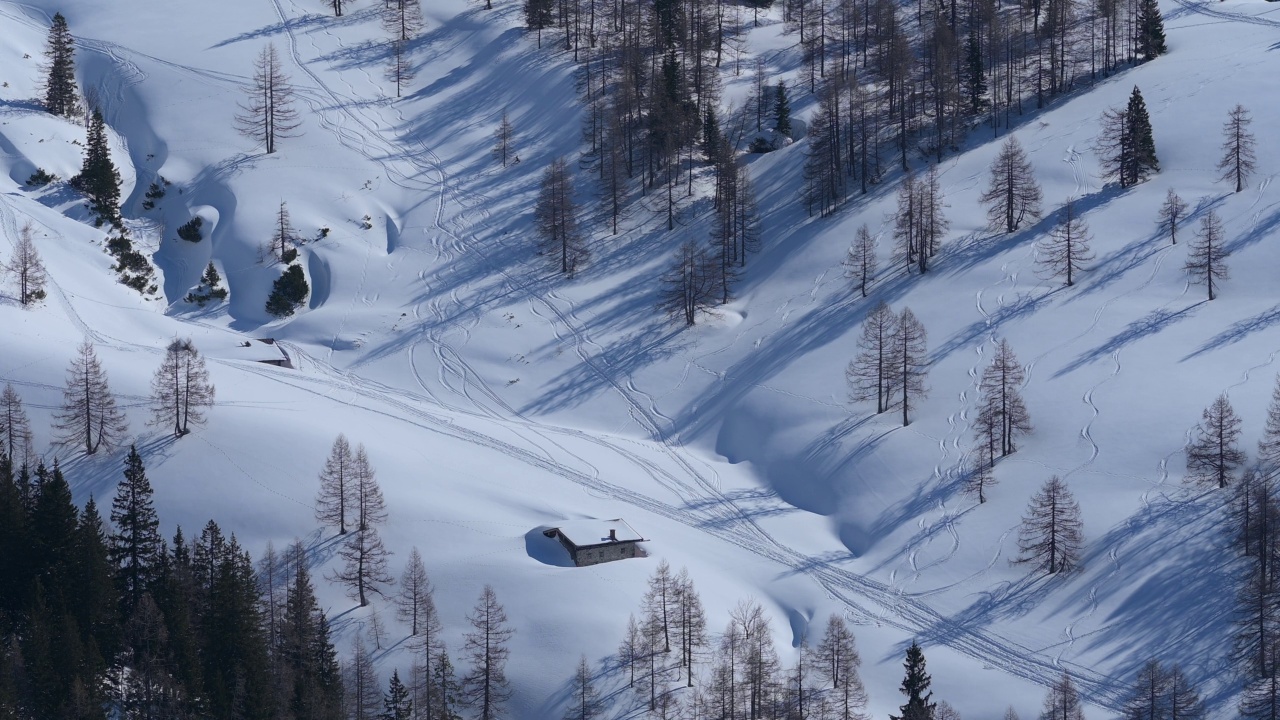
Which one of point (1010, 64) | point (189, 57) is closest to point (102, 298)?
point (189, 57)

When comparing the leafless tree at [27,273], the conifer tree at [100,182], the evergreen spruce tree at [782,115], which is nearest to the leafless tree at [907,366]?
the evergreen spruce tree at [782,115]

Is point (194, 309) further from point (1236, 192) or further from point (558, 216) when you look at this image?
point (1236, 192)

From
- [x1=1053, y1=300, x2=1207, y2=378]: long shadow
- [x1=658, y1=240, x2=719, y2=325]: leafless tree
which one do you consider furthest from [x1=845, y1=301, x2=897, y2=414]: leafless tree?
[x1=658, y1=240, x2=719, y2=325]: leafless tree

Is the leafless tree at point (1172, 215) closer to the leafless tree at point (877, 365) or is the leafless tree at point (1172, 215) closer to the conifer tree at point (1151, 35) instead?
the leafless tree at point (877, 365)

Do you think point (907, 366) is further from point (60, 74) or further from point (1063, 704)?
point (60, 74)

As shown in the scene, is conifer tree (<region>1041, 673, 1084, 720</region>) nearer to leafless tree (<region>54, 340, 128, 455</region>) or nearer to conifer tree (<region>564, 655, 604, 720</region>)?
conifer tree (<region>564, 655, 604, 720</region>)

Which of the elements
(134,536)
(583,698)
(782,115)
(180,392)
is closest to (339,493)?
(134,536)
